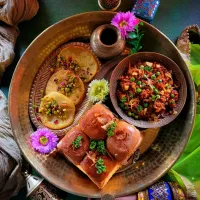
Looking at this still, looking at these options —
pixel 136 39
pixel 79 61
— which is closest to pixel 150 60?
pixel 136 39

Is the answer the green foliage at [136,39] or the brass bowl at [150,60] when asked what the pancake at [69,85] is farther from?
the green foliage at [136,39]

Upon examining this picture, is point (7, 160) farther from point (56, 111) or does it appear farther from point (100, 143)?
point (100, 143)

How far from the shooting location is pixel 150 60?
1826 mm

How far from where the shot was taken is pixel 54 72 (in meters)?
1.97

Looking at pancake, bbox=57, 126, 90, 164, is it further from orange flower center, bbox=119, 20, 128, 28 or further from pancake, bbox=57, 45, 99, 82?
orange flower center, bbox=119, 20, 128, 28

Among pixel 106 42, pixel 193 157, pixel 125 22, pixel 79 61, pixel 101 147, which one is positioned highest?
pixel 125 22

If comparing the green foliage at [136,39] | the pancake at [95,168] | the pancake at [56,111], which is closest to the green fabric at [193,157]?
the green foliage at [136,39]

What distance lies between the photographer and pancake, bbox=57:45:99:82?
1903mm

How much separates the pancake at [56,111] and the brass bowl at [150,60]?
268 millimetres

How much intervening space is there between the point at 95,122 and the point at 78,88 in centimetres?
27

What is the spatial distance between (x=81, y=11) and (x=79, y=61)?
17.7 inches

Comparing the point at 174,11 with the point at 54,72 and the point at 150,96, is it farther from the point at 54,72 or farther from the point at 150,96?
the point at 54,72

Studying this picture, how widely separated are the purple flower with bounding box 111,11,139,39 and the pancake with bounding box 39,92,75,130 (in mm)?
484

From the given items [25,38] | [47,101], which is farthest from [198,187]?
[25,38]
